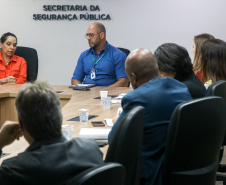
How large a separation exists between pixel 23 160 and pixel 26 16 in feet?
19.1

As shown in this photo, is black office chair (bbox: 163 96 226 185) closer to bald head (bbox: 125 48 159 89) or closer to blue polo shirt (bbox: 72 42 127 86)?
bald head (bbox: 125 48 159 89)

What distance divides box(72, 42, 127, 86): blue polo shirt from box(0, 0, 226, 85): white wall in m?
1.21

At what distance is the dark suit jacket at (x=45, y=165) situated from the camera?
52.5 inches

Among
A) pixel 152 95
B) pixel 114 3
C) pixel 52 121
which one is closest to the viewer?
pixel 52 121

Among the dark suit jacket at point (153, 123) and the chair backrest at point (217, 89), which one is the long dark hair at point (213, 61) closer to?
the chair backrest at point (217, 89)

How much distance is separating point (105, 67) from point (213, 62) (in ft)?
6.31

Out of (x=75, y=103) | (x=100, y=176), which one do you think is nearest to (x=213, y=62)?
(x=75, y=103)

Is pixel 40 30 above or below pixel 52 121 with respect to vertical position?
above

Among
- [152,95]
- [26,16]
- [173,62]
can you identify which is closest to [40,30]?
[26,16]

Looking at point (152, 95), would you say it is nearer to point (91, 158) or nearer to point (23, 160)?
point (91, 158)

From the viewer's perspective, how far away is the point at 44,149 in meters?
1.39

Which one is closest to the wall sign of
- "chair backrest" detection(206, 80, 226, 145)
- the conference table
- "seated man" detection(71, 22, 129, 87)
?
"seated man" detection(71, 22, 129, 87)

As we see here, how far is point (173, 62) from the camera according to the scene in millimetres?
3109

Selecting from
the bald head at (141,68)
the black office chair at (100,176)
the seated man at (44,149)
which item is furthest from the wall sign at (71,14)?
the black office chair at (100,176)
